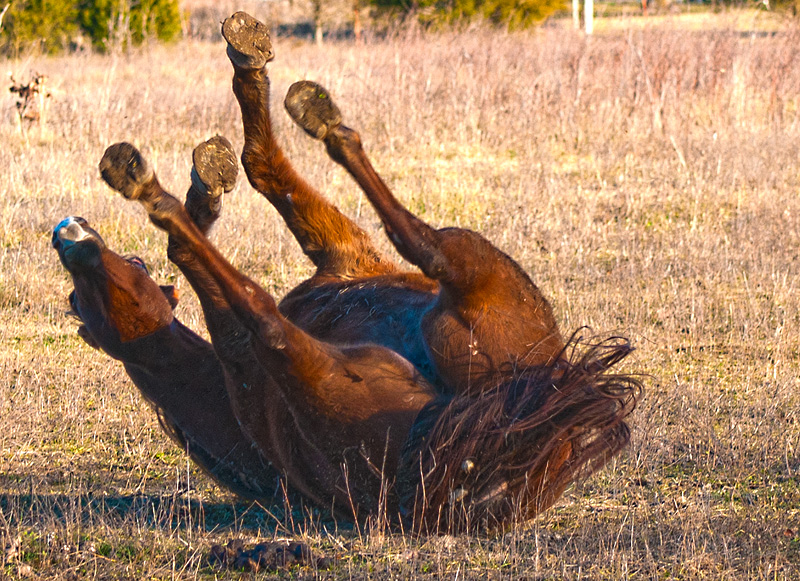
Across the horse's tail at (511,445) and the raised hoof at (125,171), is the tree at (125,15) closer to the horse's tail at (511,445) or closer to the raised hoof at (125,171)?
the raised hoof at (125,171)

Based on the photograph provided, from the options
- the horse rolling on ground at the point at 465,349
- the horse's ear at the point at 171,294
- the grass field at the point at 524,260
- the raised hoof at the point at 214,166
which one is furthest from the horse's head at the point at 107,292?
the grass field at the point at 524,260

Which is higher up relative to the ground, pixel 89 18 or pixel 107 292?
pixel 89 18

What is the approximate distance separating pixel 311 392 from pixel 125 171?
81 centimetres

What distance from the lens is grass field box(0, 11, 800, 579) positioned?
9.29ft

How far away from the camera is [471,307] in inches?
106

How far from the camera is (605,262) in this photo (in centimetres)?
664

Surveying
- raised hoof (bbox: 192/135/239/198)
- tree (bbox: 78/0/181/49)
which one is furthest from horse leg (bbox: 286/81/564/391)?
tree (bbox: 78/0/181/49)

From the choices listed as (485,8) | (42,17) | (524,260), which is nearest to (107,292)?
(524,260)

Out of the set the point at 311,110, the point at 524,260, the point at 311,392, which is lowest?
the point at 524,260

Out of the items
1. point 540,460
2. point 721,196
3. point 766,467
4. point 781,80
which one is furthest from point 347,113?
point 540,460

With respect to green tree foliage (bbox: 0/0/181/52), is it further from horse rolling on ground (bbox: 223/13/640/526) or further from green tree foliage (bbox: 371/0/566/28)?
horse rolling on ground (bbox: 223/13/640/526)

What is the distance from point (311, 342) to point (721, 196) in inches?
258

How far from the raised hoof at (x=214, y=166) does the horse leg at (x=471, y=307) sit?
41 cm

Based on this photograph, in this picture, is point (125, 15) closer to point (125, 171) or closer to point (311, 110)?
point (311, 110)
